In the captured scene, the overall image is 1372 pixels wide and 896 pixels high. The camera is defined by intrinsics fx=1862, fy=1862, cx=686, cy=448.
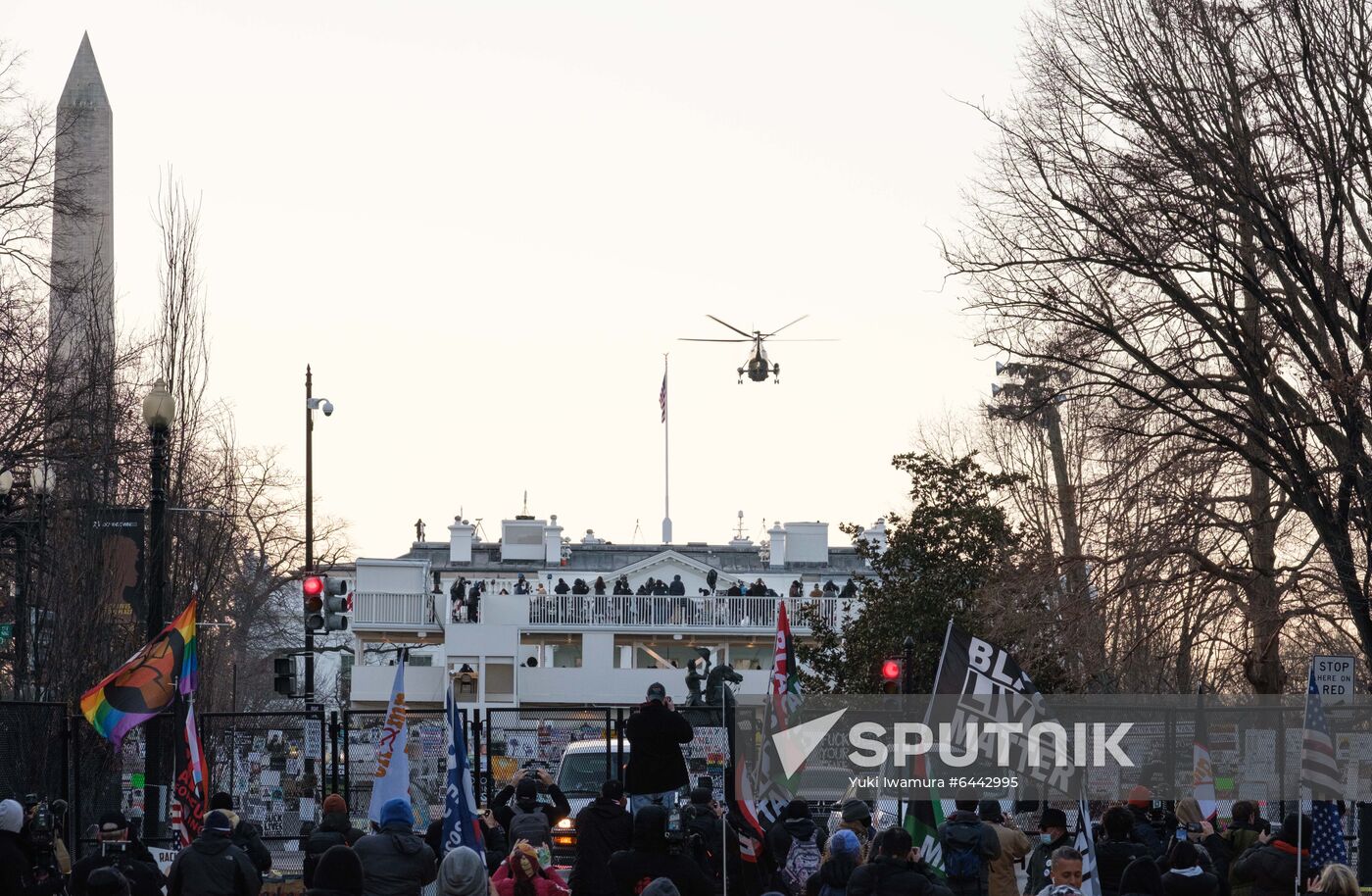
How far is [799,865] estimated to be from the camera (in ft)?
49.4

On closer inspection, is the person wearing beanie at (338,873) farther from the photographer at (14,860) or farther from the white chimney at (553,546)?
the white chimney at (553,546)

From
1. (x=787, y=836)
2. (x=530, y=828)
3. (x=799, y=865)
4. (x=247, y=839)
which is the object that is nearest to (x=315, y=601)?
(x=247, y=839)

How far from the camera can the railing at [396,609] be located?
6556cm

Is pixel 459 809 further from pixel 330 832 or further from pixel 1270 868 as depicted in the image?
pixel 1270 868

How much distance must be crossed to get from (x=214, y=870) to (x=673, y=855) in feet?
10.1

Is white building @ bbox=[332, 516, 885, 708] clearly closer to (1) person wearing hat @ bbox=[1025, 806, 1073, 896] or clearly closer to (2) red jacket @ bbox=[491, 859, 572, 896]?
(1) person wearing hat @ bbox=[1025, 806, 1073, 896]

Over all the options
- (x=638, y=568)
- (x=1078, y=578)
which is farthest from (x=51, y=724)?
(x=638, y=568)

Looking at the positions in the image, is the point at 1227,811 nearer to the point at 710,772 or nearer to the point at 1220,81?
the point at 710,772

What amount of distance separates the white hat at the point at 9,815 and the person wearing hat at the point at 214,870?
4.10ft

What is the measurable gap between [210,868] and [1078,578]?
53.8 ft

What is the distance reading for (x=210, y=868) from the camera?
1198cm

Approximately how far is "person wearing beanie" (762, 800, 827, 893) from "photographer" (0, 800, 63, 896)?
220 inches

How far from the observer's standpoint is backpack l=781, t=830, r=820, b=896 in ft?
49.1

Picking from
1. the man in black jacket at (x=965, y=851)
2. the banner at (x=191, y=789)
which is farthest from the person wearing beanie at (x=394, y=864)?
the banner at (x=191, y=789)
